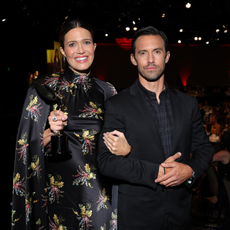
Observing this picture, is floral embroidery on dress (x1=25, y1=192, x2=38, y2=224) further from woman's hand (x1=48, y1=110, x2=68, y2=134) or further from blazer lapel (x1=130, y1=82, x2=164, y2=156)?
blazer lapel (x1=130, y1=82, x2=164, y2=156)

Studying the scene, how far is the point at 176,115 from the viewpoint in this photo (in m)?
1.47

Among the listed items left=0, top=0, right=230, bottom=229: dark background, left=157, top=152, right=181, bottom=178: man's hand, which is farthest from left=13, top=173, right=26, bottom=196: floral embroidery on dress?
left=0, top=0, right=230, bottom=229: dark background

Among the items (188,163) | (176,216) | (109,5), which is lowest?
(176,216)

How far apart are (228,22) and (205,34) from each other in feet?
7.79

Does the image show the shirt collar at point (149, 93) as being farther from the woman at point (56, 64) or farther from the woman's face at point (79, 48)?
the woman at point (56, 64)

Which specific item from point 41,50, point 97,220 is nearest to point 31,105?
point 97,220

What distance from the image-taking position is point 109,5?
274 inches

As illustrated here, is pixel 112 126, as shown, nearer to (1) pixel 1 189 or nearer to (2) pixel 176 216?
(2) pixel 176 216

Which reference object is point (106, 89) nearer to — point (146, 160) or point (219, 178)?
point (146, 160)

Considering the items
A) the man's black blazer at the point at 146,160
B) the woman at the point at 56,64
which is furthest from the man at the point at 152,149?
the woman at the point at 56,64

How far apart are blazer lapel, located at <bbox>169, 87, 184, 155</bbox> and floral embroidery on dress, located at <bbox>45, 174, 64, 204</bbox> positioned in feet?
2.45

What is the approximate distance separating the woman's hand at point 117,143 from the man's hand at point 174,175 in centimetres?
21

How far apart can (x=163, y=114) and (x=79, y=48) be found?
68 cm

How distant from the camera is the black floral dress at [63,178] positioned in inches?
64.1
